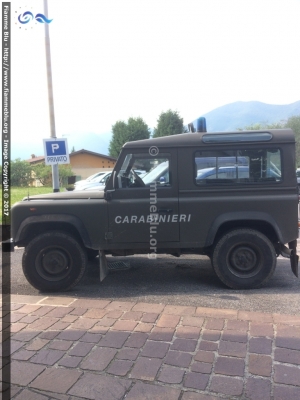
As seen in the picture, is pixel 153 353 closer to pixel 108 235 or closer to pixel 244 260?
pixel 108 235

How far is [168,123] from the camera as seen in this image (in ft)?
141

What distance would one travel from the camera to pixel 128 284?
5086 millimetres

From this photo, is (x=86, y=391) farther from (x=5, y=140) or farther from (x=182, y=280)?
(x=5, y=140)

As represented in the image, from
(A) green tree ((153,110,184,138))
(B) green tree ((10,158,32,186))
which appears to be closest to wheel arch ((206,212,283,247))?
(B) green tree ((10,158,32,186))

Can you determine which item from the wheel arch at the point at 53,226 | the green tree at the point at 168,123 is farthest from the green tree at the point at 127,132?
the wheel arch at the point at 53,226

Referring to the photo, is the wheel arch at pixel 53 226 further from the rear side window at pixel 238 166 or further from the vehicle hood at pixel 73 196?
the rear side window at pixel 238 166

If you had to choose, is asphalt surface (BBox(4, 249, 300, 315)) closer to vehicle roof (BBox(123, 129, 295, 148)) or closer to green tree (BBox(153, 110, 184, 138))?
vehicle roof (BBox(123, 129, 295, 148))

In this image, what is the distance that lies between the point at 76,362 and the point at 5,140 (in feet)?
17.2

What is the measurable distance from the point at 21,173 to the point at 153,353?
30.9 metres

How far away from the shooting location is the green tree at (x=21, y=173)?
102 feet

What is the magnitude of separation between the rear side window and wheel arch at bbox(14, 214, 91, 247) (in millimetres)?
1602

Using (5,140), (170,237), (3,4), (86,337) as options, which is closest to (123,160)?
(170,237)

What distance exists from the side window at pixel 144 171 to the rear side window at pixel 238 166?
0.41 m

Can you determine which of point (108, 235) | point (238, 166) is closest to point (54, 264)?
point (108, 235)
